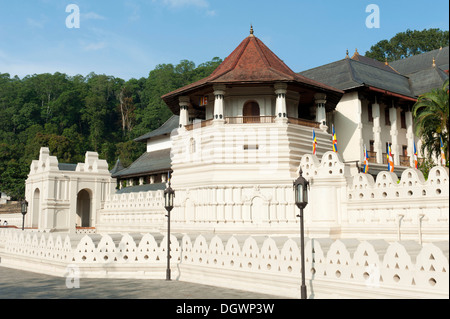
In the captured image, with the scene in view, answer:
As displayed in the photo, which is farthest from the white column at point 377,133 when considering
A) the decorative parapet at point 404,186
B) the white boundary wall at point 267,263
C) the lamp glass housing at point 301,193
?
the lamp glass housing at point 301,193

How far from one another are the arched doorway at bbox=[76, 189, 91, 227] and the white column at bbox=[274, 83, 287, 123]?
29.0 meters

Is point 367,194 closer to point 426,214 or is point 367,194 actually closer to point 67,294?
point 426,214

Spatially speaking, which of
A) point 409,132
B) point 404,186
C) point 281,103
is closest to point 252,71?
point 281,103

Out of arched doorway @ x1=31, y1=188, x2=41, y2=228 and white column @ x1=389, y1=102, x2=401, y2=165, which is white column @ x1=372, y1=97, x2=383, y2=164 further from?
arched doorway @ x1=31, y1=188, x2=41, y2=228

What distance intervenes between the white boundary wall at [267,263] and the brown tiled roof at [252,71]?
11.6m

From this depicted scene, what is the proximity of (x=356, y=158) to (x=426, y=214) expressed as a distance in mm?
16123

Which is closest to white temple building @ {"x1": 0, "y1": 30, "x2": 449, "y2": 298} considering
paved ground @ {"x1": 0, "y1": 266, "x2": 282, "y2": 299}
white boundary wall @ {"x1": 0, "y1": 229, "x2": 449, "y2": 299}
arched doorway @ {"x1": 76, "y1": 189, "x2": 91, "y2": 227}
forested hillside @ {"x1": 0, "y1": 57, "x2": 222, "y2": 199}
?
white boundary wall @ {"x1": 0, "y1": 229, "x2": 449, "y2": 299}

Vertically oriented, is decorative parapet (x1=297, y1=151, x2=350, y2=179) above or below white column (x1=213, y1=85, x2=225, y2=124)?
below

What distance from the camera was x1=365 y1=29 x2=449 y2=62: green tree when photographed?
76250 mm

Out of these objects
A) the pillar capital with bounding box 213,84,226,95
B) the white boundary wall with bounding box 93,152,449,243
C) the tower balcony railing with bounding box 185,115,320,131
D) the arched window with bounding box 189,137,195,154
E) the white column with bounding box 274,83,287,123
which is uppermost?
the pillar capital with bounding box 213,84,226,95

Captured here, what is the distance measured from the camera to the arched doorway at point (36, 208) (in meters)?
43.5

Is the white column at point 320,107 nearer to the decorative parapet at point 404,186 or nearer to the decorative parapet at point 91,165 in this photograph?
the decorative parapet at point 404,186

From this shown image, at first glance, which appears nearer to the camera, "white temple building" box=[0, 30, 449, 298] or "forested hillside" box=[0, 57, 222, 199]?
"white temple building" box=[0, 30, 449, 298]

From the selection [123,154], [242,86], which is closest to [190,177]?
[242,86]
